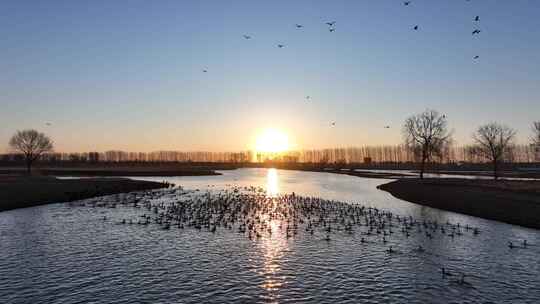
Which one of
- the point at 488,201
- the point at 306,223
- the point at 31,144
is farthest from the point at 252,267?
the point at 31,144

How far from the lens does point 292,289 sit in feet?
54.7

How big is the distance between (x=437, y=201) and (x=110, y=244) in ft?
130

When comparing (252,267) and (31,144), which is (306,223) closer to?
(252,267)

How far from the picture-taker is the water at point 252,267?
15.9 meters

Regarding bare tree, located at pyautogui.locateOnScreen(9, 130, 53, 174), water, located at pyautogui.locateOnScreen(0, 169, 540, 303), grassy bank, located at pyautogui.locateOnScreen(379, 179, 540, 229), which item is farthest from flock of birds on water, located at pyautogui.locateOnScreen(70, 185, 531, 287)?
bare tree, located at pyautogui.locateOnScreen(9, 130, 53, 174)

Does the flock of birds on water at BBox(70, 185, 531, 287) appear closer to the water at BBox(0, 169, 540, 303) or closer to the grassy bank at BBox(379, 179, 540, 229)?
the water at BBox(0, 169, 540, 303)

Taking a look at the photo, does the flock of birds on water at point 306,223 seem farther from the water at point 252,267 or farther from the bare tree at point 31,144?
the bare tree at point 31,144

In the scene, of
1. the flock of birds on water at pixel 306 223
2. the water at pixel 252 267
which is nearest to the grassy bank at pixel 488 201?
the water at pixel 252 267

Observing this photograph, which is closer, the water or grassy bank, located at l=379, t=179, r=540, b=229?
the water

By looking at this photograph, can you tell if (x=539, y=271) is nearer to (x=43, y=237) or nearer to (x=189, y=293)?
(x=189, y=293)

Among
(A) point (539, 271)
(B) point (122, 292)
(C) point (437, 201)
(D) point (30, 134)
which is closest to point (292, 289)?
(B) point (122, 292)

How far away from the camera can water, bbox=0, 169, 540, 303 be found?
15.9m

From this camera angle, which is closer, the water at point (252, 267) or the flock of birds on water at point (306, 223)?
the water at point (252, 267)

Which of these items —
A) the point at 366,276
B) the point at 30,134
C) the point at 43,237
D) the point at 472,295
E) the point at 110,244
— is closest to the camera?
the point at 472,295
